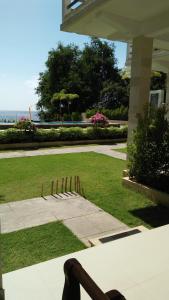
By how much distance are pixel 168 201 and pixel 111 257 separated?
2.85 metres

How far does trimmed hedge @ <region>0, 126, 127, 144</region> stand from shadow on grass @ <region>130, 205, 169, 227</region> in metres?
9.17

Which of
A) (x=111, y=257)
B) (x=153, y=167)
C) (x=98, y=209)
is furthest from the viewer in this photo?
(x=153, y=167)

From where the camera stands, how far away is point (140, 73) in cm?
666

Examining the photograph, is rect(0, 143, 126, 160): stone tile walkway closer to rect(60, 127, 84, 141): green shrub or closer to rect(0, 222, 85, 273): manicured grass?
rect(60, 127, 84, 141): green shrub

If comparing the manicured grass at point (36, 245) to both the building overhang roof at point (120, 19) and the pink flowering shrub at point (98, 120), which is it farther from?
the pink flowering shrub at point (98, 120)

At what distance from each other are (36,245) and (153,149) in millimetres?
3491

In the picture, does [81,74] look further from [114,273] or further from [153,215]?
[114,273]

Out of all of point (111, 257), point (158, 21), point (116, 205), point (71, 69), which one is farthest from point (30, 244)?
point (71, 69)

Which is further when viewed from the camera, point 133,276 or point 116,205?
point 116,205

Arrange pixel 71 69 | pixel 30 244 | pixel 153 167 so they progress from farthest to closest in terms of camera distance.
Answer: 1. pixel 71 69
2. pixel 153 167
3. pixel 30 244

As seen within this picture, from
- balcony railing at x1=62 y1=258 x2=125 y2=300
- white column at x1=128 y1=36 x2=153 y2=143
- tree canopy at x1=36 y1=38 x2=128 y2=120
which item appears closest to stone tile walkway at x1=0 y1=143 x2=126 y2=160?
white column at x1=128 y1=36 x2=153 y2=143

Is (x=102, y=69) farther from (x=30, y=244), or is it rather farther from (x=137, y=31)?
(x=30, y=244)

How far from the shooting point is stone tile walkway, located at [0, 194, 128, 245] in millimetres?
4539

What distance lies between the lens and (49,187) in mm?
6895
